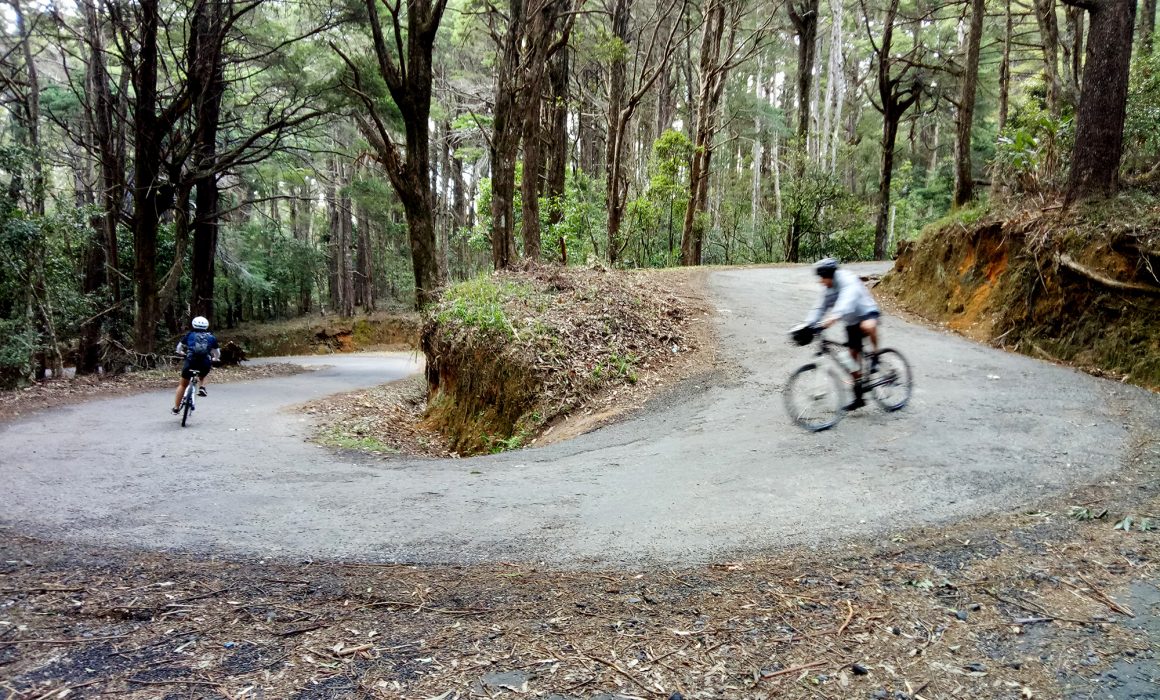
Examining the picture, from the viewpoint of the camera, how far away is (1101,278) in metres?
9.59

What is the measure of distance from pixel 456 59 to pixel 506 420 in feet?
102

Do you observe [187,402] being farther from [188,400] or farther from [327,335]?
[327,335]

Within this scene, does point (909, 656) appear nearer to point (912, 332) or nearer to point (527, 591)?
point (527, 591)

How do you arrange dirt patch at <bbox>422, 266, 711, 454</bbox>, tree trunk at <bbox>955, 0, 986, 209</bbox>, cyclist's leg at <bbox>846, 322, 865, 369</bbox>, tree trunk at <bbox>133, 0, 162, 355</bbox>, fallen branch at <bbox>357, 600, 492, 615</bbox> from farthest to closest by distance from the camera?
tree trunk at <bbox>133, 0, 162, 355</bbox> → tree trunk at <bbox>955, 0, 986, 209</bbox> → dirt patch at <bbox>422, 266, 711, 454</bbox> → cyclist's leg at <bbox>846, 322, 865, 369</bbox> → fallen branch at <bbox>357, 600, 492, 615</bbox>

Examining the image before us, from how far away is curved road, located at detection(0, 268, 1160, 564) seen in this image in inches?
188

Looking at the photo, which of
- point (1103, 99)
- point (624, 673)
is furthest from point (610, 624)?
point (1103, 99)

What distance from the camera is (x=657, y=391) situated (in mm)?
10172

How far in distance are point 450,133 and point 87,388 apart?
20841mm

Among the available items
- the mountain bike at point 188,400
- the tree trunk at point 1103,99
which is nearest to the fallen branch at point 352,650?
the mountain bike at point 188,400

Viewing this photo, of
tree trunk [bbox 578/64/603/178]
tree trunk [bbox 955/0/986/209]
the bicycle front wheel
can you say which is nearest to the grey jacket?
the bicycle front wheel

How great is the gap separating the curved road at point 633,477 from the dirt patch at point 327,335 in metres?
24.5

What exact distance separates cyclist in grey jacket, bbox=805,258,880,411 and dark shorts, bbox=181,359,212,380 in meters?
10.1

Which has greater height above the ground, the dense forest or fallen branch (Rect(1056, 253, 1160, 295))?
the dense forest

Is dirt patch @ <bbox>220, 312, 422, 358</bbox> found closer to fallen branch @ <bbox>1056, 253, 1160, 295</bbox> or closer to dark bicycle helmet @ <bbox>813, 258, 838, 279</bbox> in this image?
dark bicycle helmet @ <bbox>813, 258, 838, 279</bbox>
